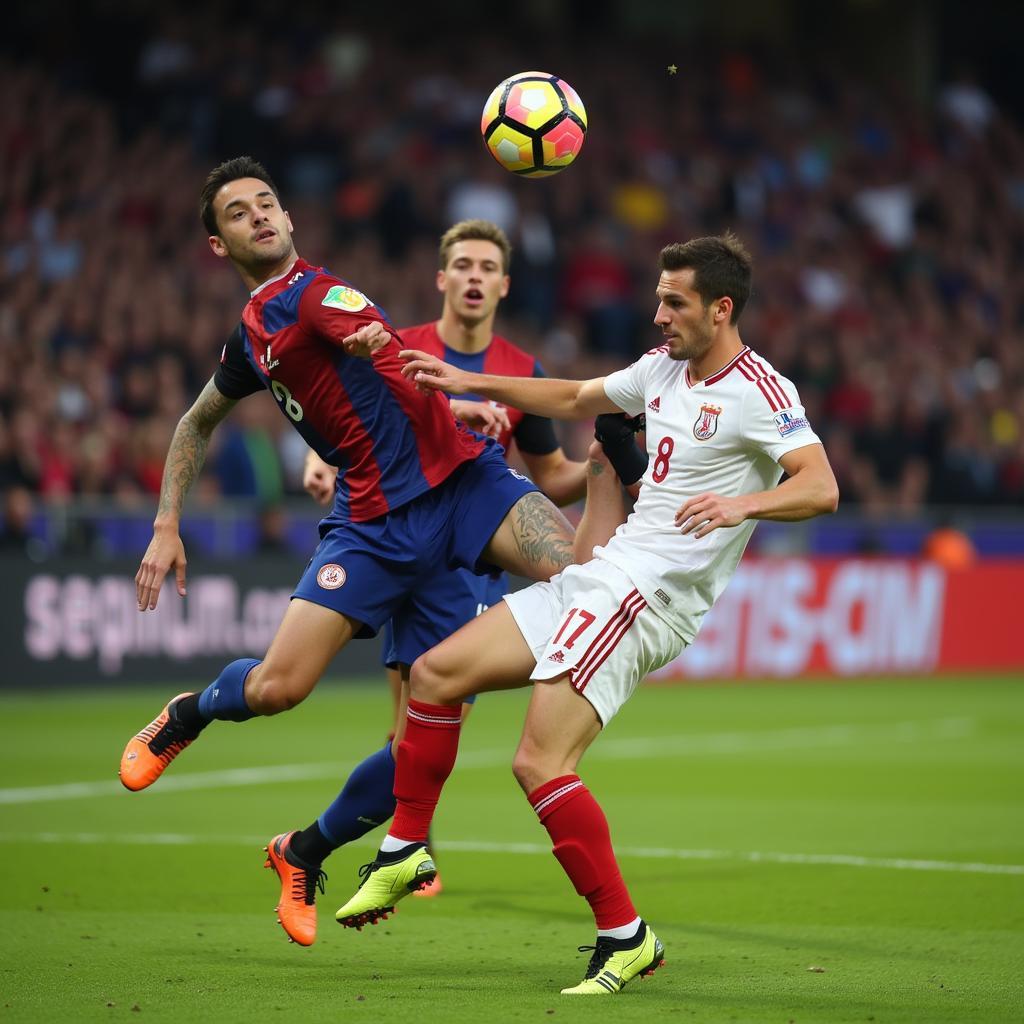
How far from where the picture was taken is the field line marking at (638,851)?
866 cm

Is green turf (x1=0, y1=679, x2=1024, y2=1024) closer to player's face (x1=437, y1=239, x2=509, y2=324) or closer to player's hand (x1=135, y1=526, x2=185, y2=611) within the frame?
player's hand (x1=135, y1=526, x2=185, y2=611)

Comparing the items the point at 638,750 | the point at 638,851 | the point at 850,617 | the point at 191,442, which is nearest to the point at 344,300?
the point at 191,442

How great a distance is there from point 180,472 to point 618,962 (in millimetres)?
2689

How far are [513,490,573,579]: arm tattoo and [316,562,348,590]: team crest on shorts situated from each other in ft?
2.17

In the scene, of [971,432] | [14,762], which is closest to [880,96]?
[971,432]

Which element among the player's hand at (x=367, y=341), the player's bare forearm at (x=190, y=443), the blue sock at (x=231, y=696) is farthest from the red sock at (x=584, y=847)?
the player's bare forearm at (x=190, y=443)

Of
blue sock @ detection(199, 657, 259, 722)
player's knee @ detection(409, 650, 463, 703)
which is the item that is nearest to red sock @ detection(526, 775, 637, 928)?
player's knee @ detection(409, 650, 463, 703)

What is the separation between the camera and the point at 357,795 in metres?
6.96

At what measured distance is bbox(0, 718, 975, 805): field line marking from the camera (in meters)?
11.2

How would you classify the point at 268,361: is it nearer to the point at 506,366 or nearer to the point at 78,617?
the point at 506,366

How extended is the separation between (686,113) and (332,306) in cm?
2095

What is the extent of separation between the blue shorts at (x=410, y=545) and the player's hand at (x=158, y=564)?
1.80 ft

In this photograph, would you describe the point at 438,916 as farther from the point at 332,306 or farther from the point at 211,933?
the point at 332,306

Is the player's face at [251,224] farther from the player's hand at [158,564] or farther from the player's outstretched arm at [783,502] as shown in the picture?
the player's outstretched arm at [783,502]
